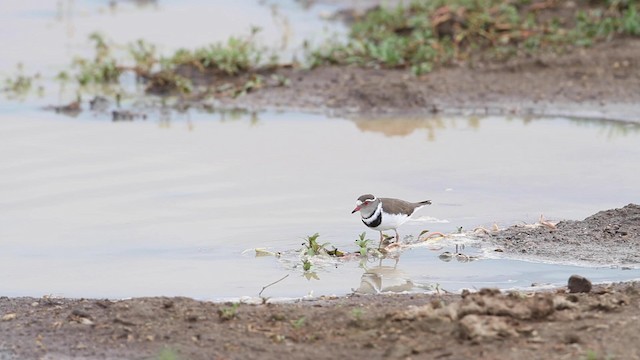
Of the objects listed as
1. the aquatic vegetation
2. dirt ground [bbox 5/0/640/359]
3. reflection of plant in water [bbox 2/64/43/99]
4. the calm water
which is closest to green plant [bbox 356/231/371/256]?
the calm water

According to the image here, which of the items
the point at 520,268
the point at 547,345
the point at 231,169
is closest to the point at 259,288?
the point at 520,268

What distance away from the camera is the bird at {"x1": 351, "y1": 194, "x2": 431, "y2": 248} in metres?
8.54

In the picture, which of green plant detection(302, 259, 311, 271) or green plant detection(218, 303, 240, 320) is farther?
green plant detection(302, 259, 311, 271)

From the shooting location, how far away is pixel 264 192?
33.4ft

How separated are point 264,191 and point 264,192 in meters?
0.03

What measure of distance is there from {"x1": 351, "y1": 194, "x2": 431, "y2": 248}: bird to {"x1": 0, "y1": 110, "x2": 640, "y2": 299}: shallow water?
0.86 ft

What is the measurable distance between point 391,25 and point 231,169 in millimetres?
5205

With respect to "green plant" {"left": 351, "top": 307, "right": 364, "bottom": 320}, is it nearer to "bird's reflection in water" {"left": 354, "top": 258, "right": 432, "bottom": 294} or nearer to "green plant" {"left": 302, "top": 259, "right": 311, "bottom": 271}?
"bird's reflection in water" {"left": 354, "top": 258, "right": 432, "bottom": 294}

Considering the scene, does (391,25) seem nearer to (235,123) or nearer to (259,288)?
→ (235,123)

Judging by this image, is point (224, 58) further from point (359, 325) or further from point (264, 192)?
point (359, 325)

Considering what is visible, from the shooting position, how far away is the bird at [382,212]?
8539mm

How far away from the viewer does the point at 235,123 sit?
41.7ft

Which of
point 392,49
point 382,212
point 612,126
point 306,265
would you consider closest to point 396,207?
point 382,212

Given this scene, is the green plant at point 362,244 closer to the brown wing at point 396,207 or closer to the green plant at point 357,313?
the brown wing at point 396,207
